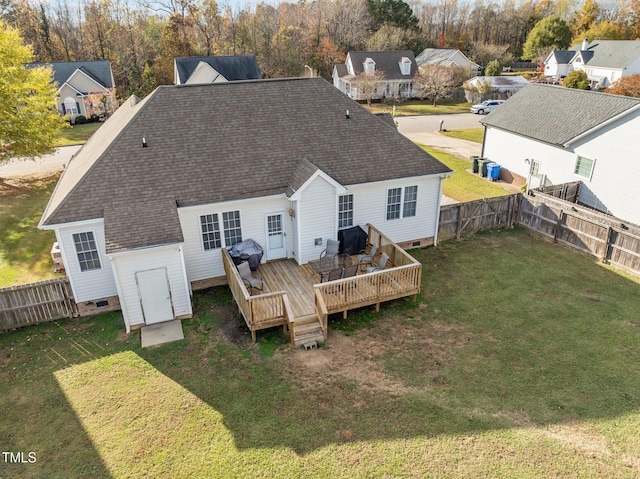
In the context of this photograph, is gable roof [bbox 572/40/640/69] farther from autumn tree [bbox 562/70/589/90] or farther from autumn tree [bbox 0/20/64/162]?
autumn tree [bbox 0/20/64/162]

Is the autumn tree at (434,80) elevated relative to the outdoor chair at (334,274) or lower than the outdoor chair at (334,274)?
elevated

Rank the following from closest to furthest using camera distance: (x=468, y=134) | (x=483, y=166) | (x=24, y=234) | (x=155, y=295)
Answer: (x=155, y=295) < (x=24, y=234) < (x=483, y=166) < (x=468, y=134)

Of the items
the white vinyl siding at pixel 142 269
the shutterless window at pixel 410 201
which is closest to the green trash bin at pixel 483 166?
the shutterless window at pixel 410 201

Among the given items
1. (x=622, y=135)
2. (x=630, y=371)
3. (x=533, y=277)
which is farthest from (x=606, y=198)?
(x=630, y=371)

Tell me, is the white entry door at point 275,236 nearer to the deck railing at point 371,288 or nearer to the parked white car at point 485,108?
the deck railing at point 371,288

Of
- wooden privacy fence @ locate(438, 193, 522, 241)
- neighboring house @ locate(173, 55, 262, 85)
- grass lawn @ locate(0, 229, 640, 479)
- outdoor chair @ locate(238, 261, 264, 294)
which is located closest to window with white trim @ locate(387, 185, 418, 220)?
wooden privacy fence @ locate(438, 193, 522, 241)

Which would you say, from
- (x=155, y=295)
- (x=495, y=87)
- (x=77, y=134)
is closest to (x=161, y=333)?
(x=155, y=295)

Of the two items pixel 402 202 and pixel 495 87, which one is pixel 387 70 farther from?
pixel 402 202

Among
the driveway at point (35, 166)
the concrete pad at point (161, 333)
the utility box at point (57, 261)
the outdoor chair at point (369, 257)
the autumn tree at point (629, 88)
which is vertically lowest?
the concrete pad at point (161, 333)
